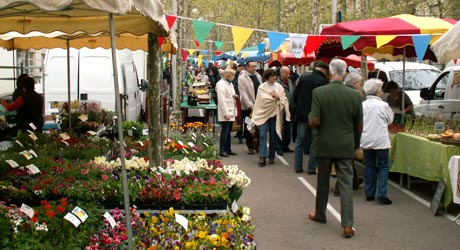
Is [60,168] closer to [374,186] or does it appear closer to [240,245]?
[240,245]

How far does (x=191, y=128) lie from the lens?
12.6 metres

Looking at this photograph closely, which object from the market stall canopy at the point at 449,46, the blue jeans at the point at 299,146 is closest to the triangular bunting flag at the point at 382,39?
the market stall canopy at the point at 449,46

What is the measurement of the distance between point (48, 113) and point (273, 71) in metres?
5.90

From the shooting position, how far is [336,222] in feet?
25.1

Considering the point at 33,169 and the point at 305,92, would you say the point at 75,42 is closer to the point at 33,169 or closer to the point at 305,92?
the point at 305,92

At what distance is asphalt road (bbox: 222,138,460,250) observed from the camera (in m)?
6.78

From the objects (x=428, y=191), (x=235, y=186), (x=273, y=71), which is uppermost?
(x=273, y=71)

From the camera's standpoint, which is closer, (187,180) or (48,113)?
(187,180)

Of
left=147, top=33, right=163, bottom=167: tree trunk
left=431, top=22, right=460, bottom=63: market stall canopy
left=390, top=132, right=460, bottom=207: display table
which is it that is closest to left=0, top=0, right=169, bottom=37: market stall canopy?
left=147, top=33, right=163, bottom=167: tree trunk

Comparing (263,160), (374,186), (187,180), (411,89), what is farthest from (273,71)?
(411,89)

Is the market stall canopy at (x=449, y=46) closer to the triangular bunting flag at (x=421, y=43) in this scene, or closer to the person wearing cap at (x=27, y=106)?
the triangular bunting flag at (x=421, y=43)

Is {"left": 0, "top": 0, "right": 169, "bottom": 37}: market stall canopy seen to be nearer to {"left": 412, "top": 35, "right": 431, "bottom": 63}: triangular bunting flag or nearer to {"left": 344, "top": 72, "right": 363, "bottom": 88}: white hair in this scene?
{"left": 344, "top": 72, "right": 363, "bottom": 88}: white hair

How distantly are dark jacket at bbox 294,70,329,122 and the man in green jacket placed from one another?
364 cm

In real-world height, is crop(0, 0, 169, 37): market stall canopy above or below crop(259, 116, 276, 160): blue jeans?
above
